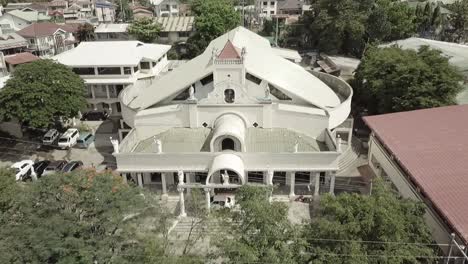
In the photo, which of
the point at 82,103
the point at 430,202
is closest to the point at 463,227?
the point at 430,202

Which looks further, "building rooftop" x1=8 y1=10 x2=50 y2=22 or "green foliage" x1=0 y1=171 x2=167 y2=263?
"building rooftop" x1=8 y1=10 x2=50 y2=22

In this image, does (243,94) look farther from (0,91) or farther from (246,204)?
(0,91)

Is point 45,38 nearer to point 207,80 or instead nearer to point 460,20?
point 207,80

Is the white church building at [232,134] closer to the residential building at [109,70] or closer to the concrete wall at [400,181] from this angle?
the concrete wall at [400,181]

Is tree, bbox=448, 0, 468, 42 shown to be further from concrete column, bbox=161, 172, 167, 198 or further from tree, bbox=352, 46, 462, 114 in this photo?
concrete column, bbox=161, 172, 167, 198

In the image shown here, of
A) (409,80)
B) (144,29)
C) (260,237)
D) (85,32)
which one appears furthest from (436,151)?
(85,32)

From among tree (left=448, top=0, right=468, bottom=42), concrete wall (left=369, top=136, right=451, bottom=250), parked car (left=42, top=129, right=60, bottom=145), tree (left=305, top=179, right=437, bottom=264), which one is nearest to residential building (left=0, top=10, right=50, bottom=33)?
parked car (left=42, top=129, right=60, bottom=145)
